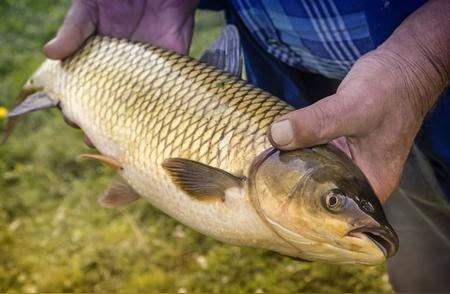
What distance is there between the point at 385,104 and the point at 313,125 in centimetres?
17

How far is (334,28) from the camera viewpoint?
1.67m

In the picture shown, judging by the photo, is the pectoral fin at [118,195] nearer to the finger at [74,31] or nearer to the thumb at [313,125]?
the finger at [74,31]

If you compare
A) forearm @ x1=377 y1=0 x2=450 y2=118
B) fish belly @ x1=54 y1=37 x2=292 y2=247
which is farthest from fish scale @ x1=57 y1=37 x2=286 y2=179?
forearm @ x1=377 y1=0 x2=450 y2=118

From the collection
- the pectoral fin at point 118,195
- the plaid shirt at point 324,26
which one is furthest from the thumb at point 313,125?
the pectoral fin at point 118,195

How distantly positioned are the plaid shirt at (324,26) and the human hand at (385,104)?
10 cm

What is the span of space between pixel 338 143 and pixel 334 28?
311 mm

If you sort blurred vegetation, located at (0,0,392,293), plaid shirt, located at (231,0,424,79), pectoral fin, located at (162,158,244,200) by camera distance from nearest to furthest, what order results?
pectoral fin, located at (162,158,244,200) < plaid shirt, located at (231,0,424,79) < blurred vegetation, located at (0,0,392,293)

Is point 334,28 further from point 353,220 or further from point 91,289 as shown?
point 91,289

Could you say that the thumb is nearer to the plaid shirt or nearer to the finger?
the plaid shirt

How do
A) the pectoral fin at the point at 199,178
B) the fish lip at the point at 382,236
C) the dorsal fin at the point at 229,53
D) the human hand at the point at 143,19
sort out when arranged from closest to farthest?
the fish lip at the point at 382,236 → the pectoral fin at the point at 199,178 → the dorsal fin at the point at 229,53 → the human hand at the point at 143,19

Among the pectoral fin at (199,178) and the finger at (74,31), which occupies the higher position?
the pectoral fin at (199,178)

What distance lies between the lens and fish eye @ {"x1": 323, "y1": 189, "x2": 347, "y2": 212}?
50.7 inches

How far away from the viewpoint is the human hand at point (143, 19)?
6.89 ft

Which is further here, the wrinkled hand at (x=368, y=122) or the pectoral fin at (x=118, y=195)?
the pectoral fin at (x=118, y=195)
